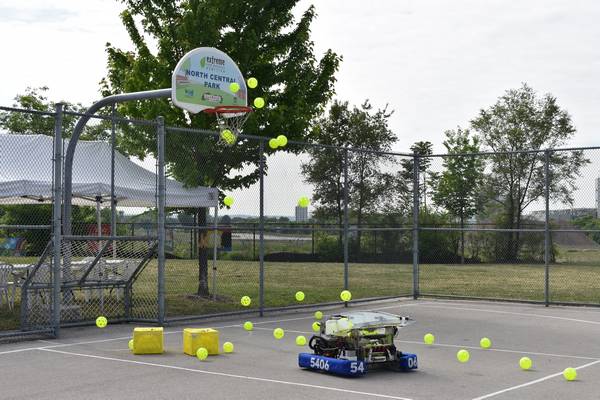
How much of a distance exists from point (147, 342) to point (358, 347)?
3.15 metres

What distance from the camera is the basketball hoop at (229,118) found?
1548 cm

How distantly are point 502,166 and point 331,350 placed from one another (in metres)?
14.1

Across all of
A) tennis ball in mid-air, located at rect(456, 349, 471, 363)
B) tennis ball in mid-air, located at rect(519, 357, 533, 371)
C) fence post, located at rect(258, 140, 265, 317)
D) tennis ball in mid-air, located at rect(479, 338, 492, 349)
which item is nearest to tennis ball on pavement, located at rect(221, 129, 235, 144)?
fence post, located at rect(258, 140, 265, 317)

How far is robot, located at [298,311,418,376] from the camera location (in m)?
9.70

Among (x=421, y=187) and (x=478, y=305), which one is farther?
(x=421, y=187)

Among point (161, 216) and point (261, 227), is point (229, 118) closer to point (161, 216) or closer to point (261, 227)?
point (261, 227)

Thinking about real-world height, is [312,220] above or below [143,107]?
below

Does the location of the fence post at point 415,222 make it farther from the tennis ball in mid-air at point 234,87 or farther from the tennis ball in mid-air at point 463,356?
the tennis ball in mid-air at point 463,356

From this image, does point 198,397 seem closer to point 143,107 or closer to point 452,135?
point 143,107

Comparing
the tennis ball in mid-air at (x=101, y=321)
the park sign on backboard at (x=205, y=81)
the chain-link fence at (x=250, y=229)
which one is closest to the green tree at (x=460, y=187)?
the chain-link fence at (x=250, y=229)

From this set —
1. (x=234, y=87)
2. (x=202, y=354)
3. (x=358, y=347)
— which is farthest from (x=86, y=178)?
(x=358, y=347)

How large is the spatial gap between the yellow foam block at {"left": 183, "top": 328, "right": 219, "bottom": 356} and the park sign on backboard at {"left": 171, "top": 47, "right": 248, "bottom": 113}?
5.38 metres

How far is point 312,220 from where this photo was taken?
2167 cm

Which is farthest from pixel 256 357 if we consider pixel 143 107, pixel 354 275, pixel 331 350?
pixel 354 275
